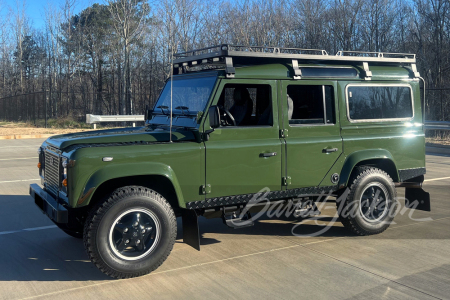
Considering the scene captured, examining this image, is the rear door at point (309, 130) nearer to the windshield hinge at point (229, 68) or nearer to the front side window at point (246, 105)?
the front side window at point (246, 105)

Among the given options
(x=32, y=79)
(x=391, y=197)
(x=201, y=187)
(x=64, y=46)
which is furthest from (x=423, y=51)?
(x=32, y=79)

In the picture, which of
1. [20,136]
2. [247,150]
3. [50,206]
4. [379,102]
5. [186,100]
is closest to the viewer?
[50,206]

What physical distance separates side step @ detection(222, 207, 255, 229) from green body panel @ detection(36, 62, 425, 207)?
9.9 inches

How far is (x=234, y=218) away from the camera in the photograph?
17.3 feet

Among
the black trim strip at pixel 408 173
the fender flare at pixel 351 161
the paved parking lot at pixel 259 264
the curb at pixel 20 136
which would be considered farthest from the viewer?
the curb at pixel 20 136

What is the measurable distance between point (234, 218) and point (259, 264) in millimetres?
635

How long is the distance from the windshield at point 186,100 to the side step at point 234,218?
1.08 m

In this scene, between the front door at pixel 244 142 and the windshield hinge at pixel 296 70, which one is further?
the windshield hinge at pixel 296 70

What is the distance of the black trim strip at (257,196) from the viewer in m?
4.92

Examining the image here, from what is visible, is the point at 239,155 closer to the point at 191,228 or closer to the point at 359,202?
the point at 191,228

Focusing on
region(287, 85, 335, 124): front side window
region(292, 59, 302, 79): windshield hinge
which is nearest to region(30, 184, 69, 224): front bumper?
region(287, 85, 335, 124): front side window

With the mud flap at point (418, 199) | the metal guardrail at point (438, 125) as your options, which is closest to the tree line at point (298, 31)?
the metal guardrail at point (438, 125)

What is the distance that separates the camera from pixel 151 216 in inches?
181

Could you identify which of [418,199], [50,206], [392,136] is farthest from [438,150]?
[50,206]
